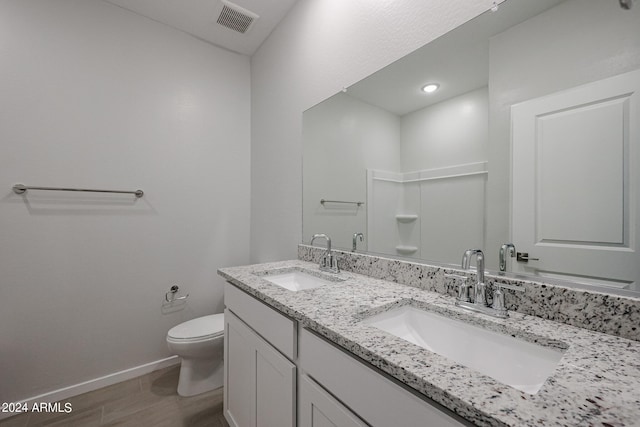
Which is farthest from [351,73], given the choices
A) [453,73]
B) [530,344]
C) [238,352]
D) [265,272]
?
[238,352]

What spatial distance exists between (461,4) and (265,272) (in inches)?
56.3

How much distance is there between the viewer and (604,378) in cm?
47

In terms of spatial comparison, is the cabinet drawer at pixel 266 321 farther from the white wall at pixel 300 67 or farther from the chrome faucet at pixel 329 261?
the white wall at pixel 300 67

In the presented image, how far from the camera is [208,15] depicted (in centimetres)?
194

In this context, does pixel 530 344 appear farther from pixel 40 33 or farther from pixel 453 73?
pixel 40 33

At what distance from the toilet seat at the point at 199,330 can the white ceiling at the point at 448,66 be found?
1701 mm

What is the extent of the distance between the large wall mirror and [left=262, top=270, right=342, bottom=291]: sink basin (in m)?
0.34

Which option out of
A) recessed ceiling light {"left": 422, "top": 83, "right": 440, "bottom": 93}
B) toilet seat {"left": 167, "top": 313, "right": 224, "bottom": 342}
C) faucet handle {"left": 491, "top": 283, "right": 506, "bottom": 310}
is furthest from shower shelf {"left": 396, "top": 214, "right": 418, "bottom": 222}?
toilet seat {"left": 167, "top": 313, "right": 224, "bottom": 342}

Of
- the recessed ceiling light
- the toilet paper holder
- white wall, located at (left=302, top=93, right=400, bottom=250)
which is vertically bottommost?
the toilet paper holder

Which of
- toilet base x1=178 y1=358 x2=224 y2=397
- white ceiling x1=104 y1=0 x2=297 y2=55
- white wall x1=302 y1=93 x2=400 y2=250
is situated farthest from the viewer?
white ceiling x1=104 y1=0 x2=297 y2=55

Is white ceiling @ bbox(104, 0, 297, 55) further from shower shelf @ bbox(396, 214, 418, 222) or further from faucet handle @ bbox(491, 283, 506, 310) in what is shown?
faucet handle @ bbox(491, 283, 506, 310)

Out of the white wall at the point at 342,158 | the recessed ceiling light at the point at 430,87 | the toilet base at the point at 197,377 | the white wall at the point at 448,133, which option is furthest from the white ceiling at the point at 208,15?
the toilet base at the point at 197,377

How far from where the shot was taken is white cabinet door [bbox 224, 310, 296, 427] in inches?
34.8

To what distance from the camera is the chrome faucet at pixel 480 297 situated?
0.77 metres
